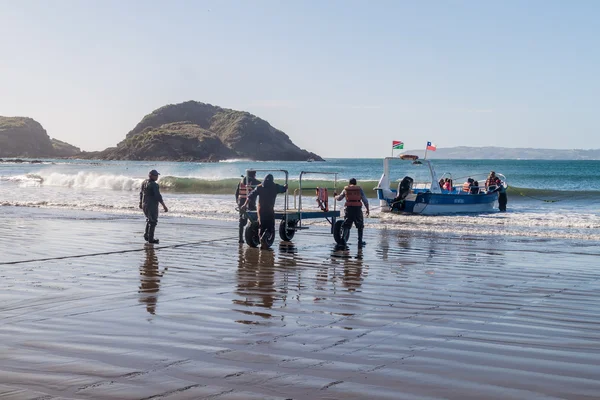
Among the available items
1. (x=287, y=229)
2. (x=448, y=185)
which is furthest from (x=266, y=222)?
(x=448, y=185)

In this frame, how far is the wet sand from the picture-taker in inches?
207

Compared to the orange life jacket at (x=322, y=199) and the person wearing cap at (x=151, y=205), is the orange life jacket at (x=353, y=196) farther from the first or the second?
the person wearing cap at (x=151, y=205)

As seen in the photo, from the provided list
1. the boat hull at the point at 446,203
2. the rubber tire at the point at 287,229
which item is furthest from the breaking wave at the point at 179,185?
Answer: the rubber tire at the point at 287,229

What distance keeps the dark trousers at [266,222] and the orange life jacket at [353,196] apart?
208cm

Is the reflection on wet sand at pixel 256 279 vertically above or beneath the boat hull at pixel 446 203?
beneath

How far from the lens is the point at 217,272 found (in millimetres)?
11344

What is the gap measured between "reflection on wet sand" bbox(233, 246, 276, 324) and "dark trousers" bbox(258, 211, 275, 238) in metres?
0.43

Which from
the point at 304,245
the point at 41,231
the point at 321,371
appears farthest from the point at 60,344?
the point at 41,231

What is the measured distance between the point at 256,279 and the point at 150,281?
1.56m

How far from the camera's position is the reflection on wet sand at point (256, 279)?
8676mm

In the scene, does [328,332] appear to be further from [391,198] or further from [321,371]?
[391,198]

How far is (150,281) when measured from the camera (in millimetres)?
10242

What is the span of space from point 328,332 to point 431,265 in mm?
6046

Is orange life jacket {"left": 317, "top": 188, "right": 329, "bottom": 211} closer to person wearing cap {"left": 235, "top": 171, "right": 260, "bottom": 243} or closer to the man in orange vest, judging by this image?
the man in orange vest
